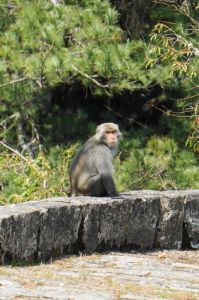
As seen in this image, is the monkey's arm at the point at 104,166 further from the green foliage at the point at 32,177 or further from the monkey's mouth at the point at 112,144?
the green foliage at the point at 32,177

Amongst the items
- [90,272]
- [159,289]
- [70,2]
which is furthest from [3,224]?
[70,2]

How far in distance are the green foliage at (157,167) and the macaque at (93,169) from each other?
337cm

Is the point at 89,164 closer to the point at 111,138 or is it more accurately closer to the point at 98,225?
the point at 111,138

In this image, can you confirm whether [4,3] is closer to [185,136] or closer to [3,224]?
[185,136]

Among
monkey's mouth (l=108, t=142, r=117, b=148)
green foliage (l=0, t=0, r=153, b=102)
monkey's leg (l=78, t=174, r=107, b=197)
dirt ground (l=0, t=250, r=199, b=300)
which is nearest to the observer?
dirt ground (l=0, t=250, r=199, b=300)

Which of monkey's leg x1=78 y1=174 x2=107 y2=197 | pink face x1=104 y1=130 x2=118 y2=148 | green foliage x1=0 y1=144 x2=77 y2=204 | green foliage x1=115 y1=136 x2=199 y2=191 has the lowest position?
green foliage x1=115 y1=136 x2=199 y2=191

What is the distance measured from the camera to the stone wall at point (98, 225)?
26.6 ft

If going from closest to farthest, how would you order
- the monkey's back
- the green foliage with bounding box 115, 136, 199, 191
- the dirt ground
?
the dirt ground < the monkey's back < the green foliage with bounding box 115, 136, 199, 191

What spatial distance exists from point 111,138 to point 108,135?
0.23ft

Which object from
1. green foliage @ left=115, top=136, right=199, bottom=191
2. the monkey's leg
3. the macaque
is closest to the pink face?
the macaque

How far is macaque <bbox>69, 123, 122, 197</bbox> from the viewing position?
1085cm

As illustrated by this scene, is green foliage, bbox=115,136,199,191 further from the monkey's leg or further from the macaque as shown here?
the monkey's leg

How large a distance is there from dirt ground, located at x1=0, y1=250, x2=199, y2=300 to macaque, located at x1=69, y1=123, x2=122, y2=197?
1468 millimetres

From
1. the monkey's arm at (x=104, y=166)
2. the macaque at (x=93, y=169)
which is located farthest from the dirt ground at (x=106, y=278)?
the macaque at (x=93, y=169)
